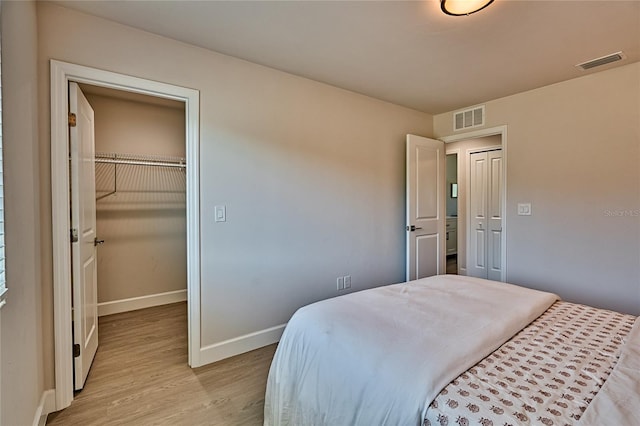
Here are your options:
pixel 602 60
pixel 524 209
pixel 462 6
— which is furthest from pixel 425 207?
pixel 462 6

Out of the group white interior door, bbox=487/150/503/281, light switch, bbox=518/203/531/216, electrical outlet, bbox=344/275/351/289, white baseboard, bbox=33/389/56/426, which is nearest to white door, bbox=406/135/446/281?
electrical outlet, bbox=344/275/351/289

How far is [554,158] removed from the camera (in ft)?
9.50

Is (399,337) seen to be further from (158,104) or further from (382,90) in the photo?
(158,104)

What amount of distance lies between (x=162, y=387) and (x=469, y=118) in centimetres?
398

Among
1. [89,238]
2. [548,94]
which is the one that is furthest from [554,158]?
[89,238]

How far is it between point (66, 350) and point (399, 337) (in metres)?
2.01

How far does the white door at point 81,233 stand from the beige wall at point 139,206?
1178 mm

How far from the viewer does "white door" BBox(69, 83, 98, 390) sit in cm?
190

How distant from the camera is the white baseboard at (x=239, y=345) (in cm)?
233

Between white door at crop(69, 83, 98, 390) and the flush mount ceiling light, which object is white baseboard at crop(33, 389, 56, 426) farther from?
the flush mount ceiling light

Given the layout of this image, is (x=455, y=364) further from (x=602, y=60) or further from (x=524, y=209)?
(x=602, y=60)

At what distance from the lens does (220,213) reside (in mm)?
2361

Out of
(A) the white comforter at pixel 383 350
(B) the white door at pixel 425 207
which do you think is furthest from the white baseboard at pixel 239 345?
(B) the white door at pixel 425 207

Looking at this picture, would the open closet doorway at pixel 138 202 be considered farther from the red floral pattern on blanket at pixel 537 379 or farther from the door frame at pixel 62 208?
the red floral pattern on blanket at pixel 537 379
